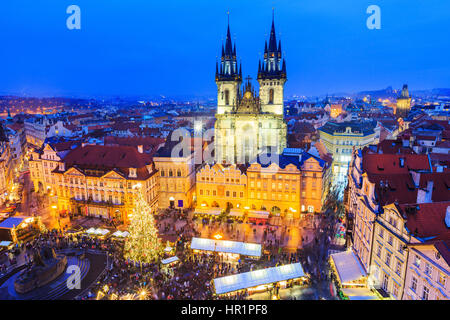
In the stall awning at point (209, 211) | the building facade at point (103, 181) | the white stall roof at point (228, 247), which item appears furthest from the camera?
the building facade at point (103, 181)

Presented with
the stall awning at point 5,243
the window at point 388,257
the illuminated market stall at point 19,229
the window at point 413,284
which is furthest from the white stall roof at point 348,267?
the stall awning at point 5,243

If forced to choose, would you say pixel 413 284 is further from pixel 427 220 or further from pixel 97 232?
pixel 97 232

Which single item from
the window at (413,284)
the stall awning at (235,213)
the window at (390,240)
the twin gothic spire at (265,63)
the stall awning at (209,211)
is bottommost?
the stall awning at (235,213)

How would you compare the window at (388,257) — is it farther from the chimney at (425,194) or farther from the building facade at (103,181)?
the building facade at (103,181)

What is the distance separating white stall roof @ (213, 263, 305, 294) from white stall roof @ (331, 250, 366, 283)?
4817 mm

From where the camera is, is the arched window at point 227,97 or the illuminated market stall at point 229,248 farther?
the arched window at point 227,97

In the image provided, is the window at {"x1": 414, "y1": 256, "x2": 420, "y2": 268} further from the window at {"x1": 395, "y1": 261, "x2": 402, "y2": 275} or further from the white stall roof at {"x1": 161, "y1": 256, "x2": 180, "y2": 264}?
the white stall roof at {"x1": 161, "y1": 256, "x2": 180, "y2": 264}

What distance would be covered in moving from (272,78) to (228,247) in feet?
161

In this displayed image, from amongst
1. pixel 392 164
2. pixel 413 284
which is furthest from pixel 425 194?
pixel 413 284

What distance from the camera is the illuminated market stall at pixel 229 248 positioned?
4038 centimetres

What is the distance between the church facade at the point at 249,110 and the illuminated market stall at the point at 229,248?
35.4 m

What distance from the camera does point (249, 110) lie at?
251ft

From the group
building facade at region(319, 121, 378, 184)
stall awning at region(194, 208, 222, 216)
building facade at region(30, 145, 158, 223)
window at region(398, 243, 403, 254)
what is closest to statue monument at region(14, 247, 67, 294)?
building facade at region(30, 145, 158, 223)
